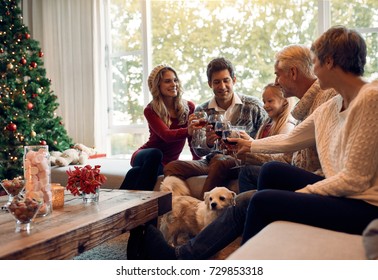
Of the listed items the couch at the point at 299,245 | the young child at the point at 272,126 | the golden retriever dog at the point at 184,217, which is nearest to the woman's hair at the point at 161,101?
the golden retriever dog at the point at 184,217

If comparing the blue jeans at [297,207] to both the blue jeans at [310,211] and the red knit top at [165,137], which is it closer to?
the blue jeans at [310,211]

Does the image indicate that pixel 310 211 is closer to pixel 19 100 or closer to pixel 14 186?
pixel 14 186

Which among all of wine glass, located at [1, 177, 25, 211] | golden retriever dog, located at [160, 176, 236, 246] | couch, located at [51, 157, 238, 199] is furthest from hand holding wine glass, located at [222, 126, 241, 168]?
wine glass, located at [1, 177, 25, 211]

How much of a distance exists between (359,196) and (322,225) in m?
0.15

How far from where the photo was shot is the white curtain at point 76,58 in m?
4.77

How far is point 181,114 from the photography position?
317 cm

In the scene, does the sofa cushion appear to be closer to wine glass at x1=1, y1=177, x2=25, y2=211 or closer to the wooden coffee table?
the wooden coffee table

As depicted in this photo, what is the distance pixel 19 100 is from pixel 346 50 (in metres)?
3.38

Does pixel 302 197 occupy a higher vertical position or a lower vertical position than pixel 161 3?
lower

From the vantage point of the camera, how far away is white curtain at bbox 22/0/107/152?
477 cm

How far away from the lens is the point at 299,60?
80.7 inches
